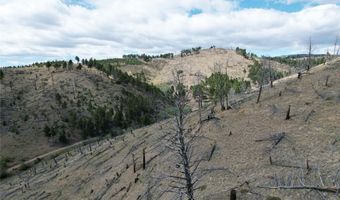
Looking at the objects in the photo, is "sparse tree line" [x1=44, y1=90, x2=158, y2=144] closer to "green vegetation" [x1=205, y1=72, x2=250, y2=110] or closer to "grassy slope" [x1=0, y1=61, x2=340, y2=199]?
"green vegetation" [x1=205, y1=72, x2=250, y2=110]

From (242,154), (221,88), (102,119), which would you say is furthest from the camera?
(102,119)

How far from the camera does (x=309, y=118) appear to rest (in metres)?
49.3

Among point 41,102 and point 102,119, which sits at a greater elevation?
point 41,102

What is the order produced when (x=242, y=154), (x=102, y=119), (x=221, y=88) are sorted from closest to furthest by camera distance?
(x=242, y=154) < (x=221, y=88) < (x=102, y=119)

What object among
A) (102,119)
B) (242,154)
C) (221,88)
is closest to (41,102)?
(102,119)

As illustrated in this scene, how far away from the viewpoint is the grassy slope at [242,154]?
39.0m

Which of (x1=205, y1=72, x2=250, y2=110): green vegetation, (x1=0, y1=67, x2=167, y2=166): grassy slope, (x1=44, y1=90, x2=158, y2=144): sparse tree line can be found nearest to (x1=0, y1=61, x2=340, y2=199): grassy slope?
(x1=205, y1=72, x2=250, y2=110): green vegetation

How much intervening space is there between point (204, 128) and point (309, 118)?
686 inches

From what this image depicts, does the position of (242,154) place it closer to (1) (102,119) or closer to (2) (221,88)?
(2) (221,88)

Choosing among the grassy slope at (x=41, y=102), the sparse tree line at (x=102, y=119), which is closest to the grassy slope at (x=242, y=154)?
the grassy slope at (x=41, y=102)

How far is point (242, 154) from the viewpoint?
4641 cm

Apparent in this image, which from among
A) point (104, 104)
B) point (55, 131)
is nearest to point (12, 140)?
point (55, 131)

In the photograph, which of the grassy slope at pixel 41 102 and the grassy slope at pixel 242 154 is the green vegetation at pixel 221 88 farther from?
the grassy slope at pixel 41 102

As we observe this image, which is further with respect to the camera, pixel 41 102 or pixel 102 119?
pixel 41 102
